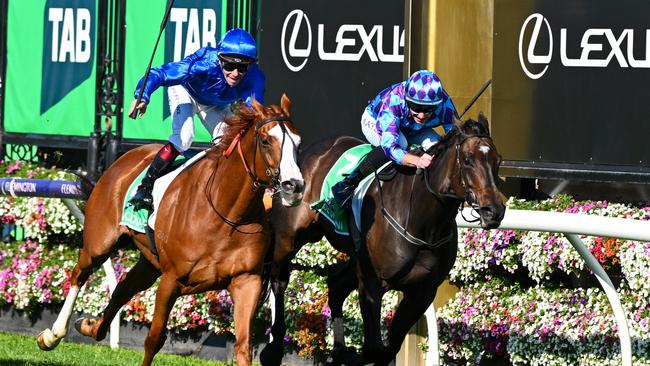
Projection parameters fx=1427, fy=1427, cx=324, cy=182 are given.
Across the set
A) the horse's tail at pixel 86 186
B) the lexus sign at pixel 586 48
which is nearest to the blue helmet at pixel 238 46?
the horse's tail at pixel 86 186

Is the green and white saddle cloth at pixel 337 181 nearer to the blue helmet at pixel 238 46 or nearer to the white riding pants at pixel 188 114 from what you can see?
the white riding pants at pixel 188 114

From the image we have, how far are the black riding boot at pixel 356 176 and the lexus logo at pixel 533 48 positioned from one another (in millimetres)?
1142

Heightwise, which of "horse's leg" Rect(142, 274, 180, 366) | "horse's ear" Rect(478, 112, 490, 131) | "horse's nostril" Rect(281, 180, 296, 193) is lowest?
"horse's leg" Rect(142, 274, 180, 366)

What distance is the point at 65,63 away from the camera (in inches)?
433

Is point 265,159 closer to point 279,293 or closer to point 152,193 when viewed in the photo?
point 152,193

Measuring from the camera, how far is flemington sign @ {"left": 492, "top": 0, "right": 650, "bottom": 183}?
789cm

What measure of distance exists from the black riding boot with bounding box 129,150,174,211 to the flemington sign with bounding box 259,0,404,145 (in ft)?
5.81

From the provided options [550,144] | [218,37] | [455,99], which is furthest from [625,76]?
[218,37]

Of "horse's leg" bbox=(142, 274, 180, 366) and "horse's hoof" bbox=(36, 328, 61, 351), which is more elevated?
"horse's leg" bbox=(142, 274, 180, 366)

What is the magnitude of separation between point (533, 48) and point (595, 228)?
1710mm

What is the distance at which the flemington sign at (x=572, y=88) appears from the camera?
789cm

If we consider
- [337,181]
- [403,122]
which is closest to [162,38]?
[337,181]

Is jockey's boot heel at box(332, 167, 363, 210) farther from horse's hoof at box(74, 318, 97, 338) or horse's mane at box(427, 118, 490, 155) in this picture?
horse's hoof at box(74, 318, 97, 338)

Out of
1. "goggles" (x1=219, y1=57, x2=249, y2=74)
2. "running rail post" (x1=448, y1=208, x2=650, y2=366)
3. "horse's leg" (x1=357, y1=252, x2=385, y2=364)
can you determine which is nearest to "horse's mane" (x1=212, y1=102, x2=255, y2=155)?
"goggles" (x1=219, y1=57, x2=249, y2=74)
